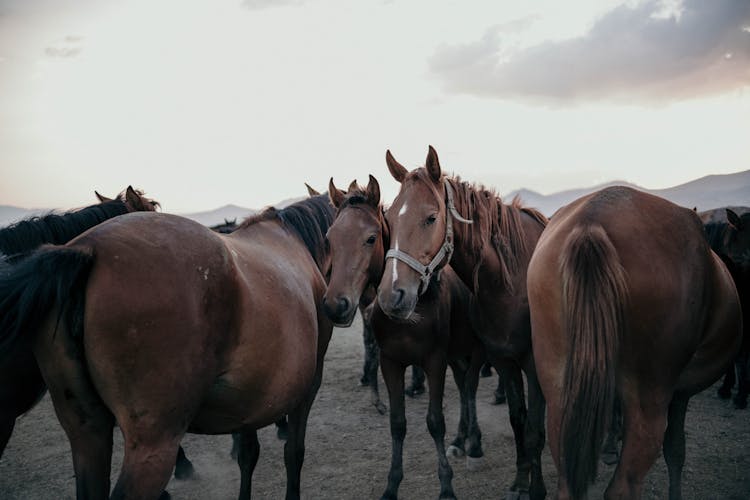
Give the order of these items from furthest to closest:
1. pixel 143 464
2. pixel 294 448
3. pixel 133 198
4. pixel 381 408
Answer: pixel 381 408 < pixel 133 198 < pixel 294 448 < pixel 143 464

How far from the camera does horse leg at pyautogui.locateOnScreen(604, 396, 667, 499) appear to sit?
103 inches

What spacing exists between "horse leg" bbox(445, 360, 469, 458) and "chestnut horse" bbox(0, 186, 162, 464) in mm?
2971

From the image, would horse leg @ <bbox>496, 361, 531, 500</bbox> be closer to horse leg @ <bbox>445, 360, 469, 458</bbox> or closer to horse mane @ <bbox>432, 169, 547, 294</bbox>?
horse mane @ <bbox>432, 169, 547, 294</bbox>

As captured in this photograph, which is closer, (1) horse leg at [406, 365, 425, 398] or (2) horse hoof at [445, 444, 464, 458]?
(2) horse hoof at [445, 444, 464, 458]

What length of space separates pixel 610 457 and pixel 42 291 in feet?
18.2

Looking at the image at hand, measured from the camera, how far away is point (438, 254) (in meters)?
3.76

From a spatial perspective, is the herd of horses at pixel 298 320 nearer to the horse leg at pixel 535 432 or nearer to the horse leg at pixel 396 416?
the horse leg at pixel 535 432

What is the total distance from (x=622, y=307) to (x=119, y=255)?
8.68 ft

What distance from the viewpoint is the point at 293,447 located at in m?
3.95

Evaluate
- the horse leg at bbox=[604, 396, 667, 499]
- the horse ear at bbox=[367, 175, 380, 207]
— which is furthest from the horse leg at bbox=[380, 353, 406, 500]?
the horse leg at bbox=[604, 396, 667, 499]

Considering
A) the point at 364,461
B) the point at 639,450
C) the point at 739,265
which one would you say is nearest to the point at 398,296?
the point at 639,450

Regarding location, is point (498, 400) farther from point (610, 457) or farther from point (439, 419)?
point (439, 419)

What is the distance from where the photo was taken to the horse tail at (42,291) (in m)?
2.21

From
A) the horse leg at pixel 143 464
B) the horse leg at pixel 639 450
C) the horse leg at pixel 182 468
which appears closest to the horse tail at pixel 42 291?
the horse leg at pixel 143 464
